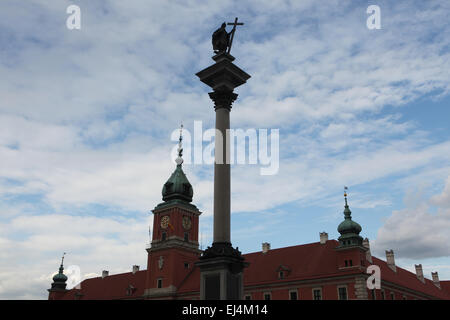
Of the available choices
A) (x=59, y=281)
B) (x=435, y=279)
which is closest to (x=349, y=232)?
(x=435, y=279)

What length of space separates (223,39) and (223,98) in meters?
3.04

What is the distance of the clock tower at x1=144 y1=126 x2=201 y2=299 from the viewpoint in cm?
5906

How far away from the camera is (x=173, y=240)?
197ft

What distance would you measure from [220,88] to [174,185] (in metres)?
45.8

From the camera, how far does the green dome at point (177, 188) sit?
64.1 meters

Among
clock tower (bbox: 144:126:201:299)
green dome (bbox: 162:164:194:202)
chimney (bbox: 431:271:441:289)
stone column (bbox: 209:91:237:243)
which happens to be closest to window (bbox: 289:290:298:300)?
clock tower (bbox: 144:126:201:299)

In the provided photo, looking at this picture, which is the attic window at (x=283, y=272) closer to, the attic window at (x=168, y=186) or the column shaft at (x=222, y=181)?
the attic window at (x=168, y=186)

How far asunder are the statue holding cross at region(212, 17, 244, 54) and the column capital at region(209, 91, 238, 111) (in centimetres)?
216

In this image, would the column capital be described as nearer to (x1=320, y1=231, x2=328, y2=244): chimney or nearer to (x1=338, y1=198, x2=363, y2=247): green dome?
(x1=338, y1=198, x2=363, y2=247): green dome

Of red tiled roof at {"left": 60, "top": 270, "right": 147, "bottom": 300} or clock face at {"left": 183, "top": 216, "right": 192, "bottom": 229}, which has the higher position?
clock face at {"left": 183, "top": 216, "right": 192, "bottom": 229}
